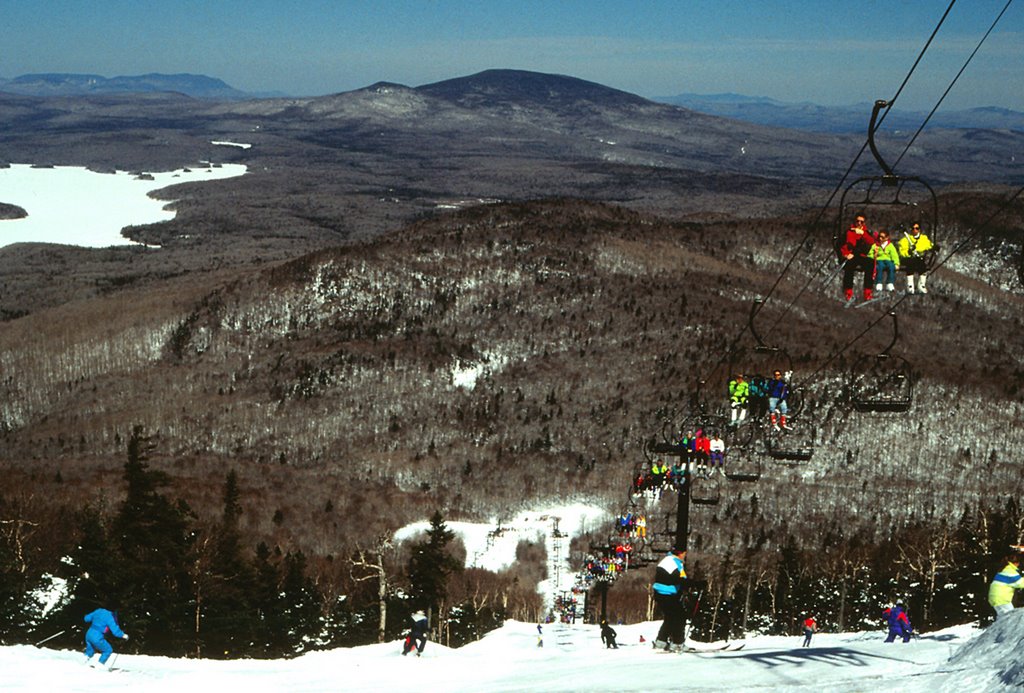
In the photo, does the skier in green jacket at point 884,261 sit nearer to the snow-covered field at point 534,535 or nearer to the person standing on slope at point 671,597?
the person standing on slope at point 671,597

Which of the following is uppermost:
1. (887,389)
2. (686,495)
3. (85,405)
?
(686,495)

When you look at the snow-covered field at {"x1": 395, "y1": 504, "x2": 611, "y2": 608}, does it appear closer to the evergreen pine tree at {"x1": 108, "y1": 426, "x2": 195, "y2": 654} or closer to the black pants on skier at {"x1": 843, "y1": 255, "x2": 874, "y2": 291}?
the evergreen pine tree at {"x1": 108, "y1": 426, "x2": 195, "y2": 654}

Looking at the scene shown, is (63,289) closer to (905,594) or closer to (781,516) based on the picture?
(781,516)

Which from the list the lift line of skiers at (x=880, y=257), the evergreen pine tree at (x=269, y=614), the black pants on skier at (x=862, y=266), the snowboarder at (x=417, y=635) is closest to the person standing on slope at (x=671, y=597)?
the lift line of skiers at (x=880, y=257)

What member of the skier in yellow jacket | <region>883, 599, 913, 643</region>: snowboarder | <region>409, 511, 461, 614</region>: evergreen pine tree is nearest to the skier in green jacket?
the skier in yellow jacket

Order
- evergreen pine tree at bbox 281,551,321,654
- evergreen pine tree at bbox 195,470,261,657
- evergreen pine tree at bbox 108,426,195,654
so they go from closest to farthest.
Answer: evergreen pine tree at bbox 108,426,195,654
evergreen pine tree at bbox 195,470,261,657
evergreen pine tree at bbox 281,551,321,654

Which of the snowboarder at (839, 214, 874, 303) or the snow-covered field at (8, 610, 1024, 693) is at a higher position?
the snowboarder at (839, 214, 874, 303)

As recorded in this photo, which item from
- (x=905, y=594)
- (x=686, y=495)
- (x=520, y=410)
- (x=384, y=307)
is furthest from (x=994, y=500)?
(x=384, y=307)
